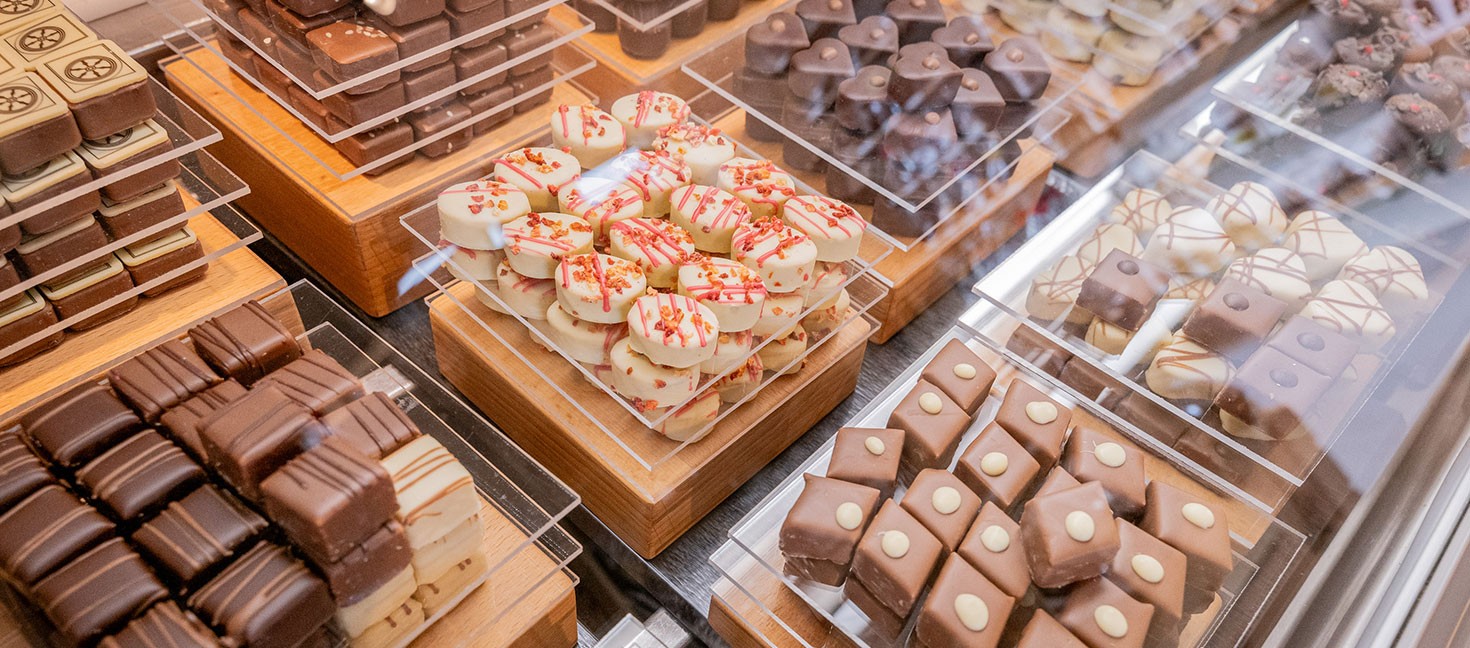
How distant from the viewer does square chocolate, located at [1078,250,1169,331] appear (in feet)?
7.72

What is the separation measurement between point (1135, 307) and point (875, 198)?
2.42 ft

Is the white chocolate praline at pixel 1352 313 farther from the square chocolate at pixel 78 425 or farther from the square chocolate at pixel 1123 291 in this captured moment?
the square chocolate at pixel 78 425

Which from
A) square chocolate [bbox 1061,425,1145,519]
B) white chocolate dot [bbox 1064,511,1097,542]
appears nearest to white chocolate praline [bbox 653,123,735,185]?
square chocolate [bbox 1061,425,1145,519]

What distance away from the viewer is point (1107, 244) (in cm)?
255

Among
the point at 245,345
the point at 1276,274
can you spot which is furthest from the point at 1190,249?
the point at 245,345

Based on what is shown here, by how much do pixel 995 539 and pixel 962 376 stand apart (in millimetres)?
406

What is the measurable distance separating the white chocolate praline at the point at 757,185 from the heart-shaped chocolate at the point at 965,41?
765 millimetres

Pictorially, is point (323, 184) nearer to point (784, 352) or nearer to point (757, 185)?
point (757, 185)

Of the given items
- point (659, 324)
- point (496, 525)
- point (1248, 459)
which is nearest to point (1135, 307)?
point (1248, 459)

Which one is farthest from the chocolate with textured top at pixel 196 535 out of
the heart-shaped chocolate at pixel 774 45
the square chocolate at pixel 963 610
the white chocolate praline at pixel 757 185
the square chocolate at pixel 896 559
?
the heart-shaped chocolate at pixel 774 45

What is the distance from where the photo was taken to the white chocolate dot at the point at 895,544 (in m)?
1.86

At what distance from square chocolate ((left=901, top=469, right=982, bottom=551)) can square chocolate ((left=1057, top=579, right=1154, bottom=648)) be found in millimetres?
228

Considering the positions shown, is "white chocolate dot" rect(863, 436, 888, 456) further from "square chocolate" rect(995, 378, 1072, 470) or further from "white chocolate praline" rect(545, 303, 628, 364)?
"white chocolate praline" rect(545, 303, 628, 364)

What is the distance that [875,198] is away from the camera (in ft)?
9.11
